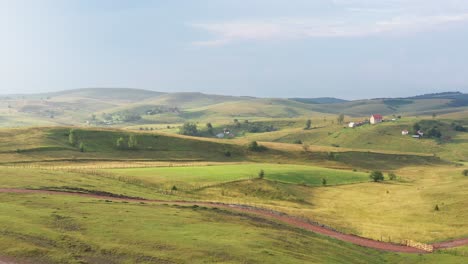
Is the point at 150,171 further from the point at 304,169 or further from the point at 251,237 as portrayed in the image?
the point at 251,237

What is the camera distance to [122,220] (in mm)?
47938

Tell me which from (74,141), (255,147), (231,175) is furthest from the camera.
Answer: (255,147)

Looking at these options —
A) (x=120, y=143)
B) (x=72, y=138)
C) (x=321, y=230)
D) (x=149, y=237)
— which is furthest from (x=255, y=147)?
(x=149, y=237)

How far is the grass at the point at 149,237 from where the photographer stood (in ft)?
120

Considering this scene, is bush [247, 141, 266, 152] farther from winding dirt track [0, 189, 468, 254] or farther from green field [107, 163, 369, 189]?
winding dirt track [0, 189, 468, 254]

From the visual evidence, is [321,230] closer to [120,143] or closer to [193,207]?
[193,207]

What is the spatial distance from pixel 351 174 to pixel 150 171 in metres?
62.1

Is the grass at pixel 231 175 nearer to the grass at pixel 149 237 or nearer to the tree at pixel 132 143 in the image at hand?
the grass at pixel 149 237

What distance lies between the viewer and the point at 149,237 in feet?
138

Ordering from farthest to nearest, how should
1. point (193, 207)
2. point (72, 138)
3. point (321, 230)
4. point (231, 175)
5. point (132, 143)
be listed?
point (132, 143) < point (72, 138) < point (231, 175) < point (321, 230) < point (193, 207)

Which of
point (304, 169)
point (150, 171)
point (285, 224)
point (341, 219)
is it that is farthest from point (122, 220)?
point (304, 169)

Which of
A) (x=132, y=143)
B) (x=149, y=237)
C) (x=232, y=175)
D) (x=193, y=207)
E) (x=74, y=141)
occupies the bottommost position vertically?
(x=232, y=175)

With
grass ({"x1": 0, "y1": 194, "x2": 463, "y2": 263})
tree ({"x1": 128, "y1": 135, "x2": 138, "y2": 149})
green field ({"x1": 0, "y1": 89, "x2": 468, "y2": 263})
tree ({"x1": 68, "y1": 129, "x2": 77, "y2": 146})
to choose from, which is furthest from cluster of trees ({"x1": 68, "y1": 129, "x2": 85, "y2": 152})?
grass ({"x1": 0, "y1": 194, "x2": 463, "y2": 263})

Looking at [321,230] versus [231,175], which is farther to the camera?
[231,175]
